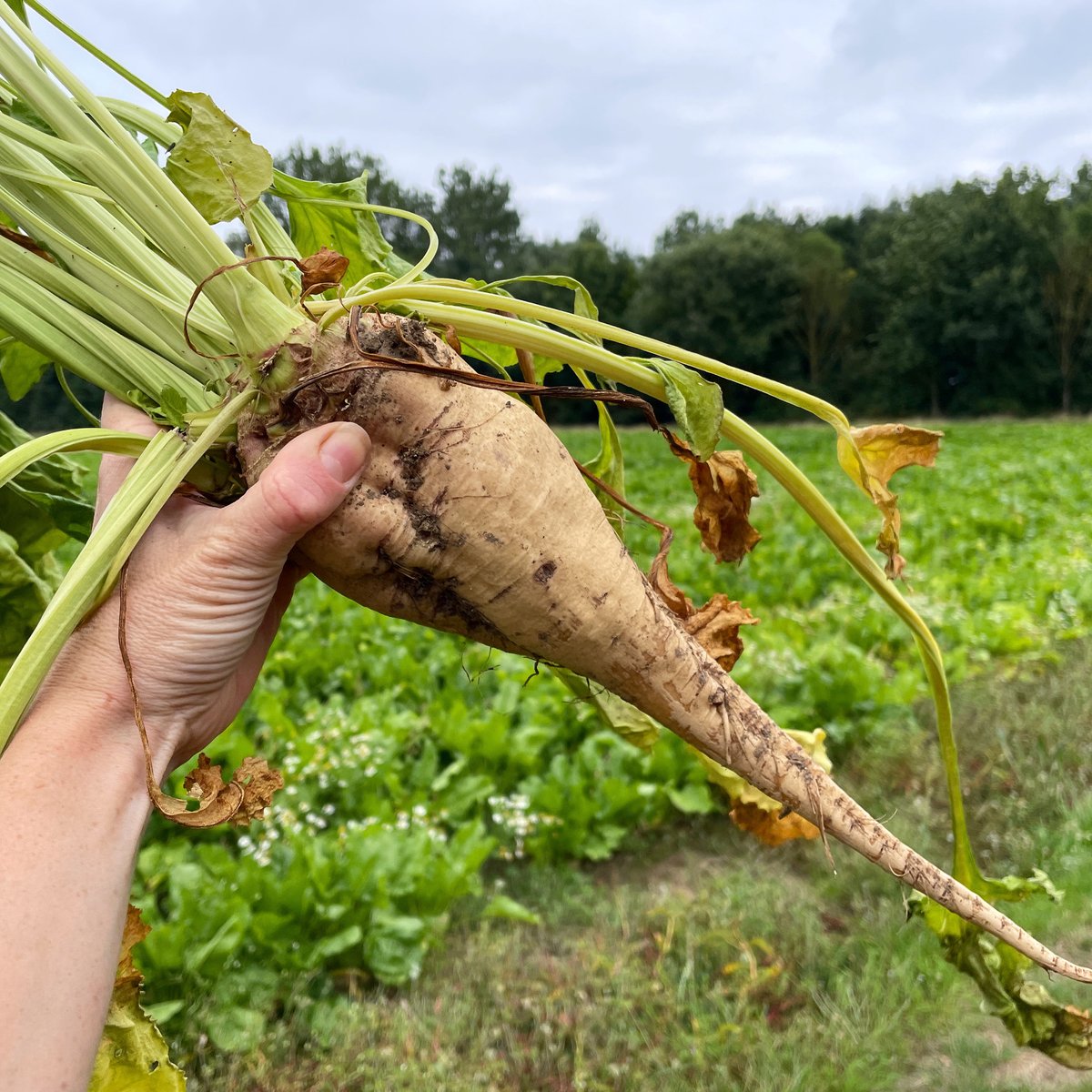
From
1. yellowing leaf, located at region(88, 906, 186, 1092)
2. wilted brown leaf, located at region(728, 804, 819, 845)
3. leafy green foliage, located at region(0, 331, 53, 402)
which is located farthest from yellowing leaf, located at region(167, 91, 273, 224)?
wilted brown leaf, located at region(728, 804, 819, 845)

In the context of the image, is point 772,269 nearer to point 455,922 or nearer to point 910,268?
point 910,268

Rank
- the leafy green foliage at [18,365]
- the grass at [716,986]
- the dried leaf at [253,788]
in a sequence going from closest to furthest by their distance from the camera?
the dried leaf at [253,788] < the leafy green foliage at [18,365] < the grass at [716,986]

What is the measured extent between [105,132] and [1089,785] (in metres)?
3.98

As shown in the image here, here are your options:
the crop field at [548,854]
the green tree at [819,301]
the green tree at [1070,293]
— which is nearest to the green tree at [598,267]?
the green tree at [819,301]

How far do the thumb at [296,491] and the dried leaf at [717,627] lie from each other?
2.41ft

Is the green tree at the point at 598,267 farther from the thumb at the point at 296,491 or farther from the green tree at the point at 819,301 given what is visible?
the thumb at the point at 296,491

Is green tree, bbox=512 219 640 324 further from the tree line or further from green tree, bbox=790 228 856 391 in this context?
green tree, bbox=790 228 856 391

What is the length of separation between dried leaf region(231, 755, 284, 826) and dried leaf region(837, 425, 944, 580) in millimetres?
984

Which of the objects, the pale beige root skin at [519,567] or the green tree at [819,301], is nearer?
the pale beige root skin at [519,567]

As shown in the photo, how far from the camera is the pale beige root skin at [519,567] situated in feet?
4.04

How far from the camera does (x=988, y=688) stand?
14.1 ft

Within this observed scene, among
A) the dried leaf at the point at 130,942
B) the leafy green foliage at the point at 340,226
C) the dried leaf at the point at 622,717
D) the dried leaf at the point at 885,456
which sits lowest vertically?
the dried leaf at the point at 130,942

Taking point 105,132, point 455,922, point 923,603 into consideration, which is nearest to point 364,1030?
point 455,922

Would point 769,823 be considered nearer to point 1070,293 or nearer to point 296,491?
point 296,491
